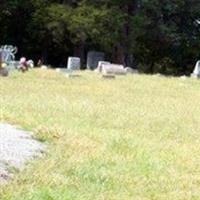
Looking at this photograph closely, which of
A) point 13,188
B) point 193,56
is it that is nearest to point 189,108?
point 13,188

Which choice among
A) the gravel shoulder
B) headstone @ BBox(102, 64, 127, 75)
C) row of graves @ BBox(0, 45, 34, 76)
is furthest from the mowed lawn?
headstone @ BBox(102, 64, 127, 75)

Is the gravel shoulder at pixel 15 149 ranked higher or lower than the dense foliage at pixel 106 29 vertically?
lower

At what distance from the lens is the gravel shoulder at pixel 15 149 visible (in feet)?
20.5

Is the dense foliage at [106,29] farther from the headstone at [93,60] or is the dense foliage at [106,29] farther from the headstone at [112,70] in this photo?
the headstone at [112,70]

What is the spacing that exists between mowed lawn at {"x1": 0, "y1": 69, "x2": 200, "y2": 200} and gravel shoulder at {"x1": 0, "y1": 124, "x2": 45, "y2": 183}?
11 centimetres

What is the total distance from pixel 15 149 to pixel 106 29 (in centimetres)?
2286

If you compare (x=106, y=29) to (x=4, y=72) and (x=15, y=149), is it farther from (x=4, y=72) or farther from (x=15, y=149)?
(x=15, y=149)

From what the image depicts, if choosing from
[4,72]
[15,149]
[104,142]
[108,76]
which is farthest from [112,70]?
[15,149]

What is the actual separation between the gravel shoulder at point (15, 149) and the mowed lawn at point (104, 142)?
110 mm

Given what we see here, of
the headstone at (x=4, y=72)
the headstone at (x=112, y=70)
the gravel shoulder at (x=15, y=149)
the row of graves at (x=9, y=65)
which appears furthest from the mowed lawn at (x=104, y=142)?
the headstone at (x=112, y=70)

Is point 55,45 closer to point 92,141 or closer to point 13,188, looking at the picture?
point 92,141

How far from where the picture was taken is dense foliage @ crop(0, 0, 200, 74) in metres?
28.9

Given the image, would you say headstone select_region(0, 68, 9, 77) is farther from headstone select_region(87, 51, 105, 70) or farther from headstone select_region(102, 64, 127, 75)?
headstone select_region(87, 51, 105, 70)

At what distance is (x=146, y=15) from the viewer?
32.7 m
